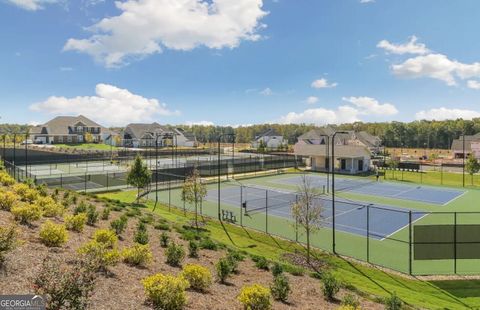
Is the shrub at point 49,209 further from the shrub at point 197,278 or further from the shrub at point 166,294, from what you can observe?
the shrub at point 166,294

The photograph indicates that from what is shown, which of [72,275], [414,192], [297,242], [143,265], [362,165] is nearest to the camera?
[72,275]

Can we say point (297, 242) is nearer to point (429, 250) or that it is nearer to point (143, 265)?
point (429, 250)

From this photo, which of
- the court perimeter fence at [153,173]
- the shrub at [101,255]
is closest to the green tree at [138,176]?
the court perimeter fence at [153,173]

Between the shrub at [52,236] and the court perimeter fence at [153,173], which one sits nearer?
the shrub at [52,236]

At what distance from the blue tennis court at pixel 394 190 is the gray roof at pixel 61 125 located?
252 feet

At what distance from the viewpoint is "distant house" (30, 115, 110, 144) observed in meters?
98.9

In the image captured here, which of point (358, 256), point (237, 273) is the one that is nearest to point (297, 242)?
point (358, 256)

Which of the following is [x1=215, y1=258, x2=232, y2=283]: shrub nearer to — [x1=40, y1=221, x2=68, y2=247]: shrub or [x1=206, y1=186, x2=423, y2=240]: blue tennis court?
[x1=40, y1=221, x2=68, y2=247]: shrub

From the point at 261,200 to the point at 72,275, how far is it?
2926cm

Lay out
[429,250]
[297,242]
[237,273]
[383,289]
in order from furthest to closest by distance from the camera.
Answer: [297,242] → [429,250] → [383,289] → [237,273]

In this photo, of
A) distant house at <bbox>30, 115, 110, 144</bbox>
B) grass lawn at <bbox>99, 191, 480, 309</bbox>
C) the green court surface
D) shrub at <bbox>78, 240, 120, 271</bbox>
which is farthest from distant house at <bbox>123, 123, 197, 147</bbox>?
shrub at <bbox>78, 240, 120, 271</bbox>

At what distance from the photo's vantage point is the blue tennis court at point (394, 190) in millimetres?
37125

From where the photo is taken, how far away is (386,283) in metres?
15.5

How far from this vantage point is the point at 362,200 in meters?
35.4
